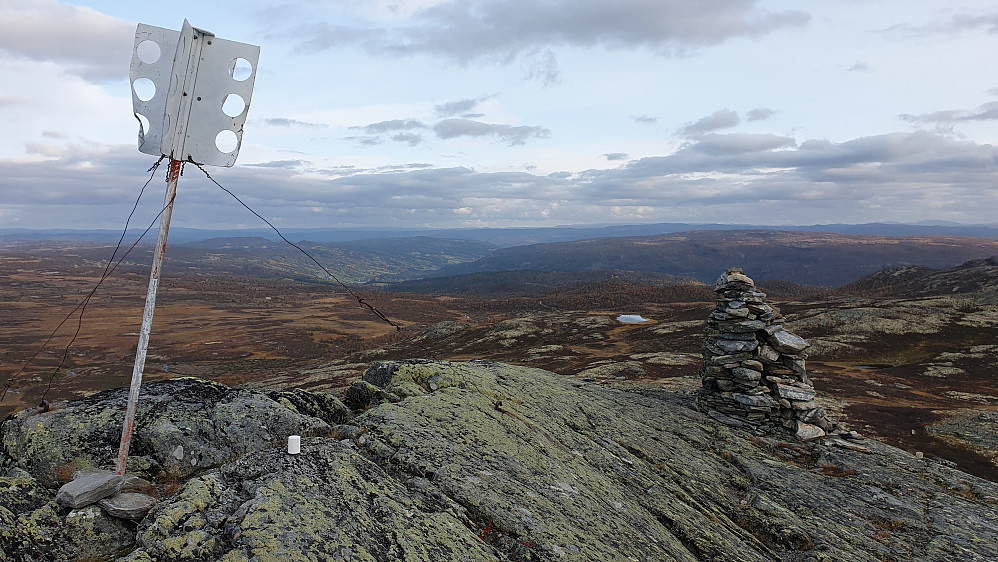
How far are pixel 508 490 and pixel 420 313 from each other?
511 ft

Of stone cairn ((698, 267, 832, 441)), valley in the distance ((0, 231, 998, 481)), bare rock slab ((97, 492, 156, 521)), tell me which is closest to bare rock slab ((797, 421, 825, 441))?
stone cairn ((698, 267, 832, 441))

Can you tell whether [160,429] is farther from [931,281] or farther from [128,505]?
→ [931,281]

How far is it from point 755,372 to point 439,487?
1864 cm

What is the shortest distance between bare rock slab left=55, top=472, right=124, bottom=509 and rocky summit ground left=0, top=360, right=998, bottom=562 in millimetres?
144

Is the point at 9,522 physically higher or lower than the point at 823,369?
higher

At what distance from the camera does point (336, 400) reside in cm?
1136

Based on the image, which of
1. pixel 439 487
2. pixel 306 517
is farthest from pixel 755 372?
pixel 306 517

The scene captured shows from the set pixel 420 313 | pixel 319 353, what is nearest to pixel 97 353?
pixel 319 353

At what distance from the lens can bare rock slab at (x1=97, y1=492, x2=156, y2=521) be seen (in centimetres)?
661

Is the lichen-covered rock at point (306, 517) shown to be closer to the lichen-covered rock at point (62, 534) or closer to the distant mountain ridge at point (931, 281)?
the lichen-covered rock at point (62, 534)

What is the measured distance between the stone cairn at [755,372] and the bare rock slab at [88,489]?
21856mm

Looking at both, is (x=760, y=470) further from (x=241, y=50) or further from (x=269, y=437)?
(x=241, y=50)

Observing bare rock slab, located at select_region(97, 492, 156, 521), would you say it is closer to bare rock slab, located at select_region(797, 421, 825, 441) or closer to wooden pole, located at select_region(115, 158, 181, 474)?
wooden pole, located at select_region(115, 158, 181, 474)

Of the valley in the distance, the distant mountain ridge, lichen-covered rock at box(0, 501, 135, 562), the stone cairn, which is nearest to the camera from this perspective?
lichen-covered rock at box(0, 501, 135, 562)
